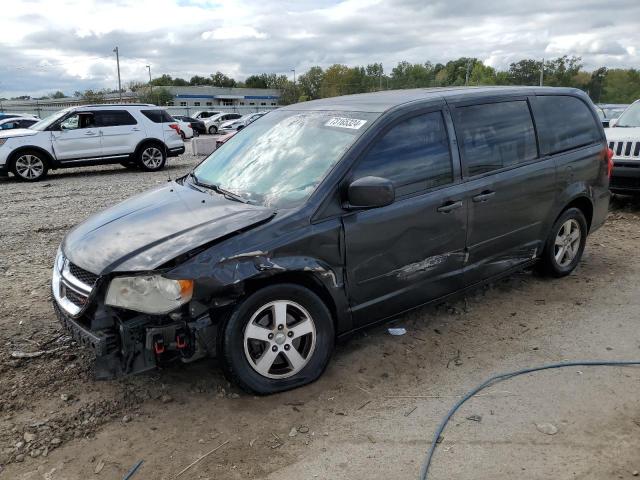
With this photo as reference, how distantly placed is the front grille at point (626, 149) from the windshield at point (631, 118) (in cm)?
129

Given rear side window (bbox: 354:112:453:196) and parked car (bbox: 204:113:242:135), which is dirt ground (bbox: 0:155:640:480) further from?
parked car (bbox: 204:113:242:135)

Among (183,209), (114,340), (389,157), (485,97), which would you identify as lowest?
(114,340)

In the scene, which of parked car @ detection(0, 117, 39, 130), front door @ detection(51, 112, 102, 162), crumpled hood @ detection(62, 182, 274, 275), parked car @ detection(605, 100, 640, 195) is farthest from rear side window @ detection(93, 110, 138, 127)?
parked car @ detection(605, 100, 640, 195)

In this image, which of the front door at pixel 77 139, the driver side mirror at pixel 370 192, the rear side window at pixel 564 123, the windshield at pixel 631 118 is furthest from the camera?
the front door at pixel 77 139

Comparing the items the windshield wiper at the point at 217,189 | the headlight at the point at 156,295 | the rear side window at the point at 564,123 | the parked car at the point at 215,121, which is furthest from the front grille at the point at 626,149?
the parked car at the point at 215,121

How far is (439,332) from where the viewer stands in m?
4.13

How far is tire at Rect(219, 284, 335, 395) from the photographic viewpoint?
3.03 meters

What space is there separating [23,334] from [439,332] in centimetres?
319

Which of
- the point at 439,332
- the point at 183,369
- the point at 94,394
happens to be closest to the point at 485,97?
the point at 439,332

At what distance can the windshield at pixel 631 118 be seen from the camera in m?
9.05

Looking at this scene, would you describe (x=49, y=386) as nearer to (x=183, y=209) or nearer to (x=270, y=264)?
(x=183, y=209)

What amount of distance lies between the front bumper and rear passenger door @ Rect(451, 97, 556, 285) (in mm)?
4059

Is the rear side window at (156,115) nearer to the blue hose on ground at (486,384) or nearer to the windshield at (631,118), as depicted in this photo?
the windshield at (631,118)

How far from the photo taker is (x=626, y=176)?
7.85m
